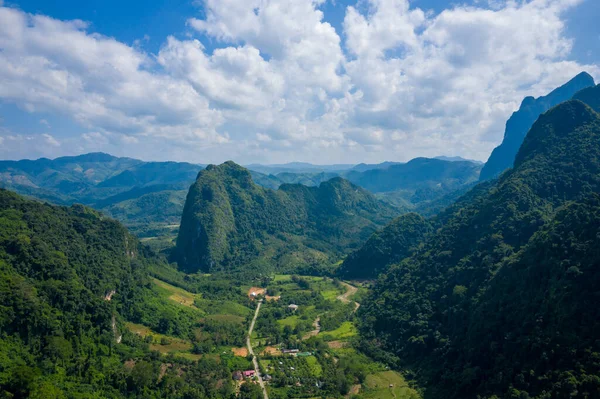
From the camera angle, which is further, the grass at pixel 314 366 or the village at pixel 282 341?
the grass at pixel 314 366

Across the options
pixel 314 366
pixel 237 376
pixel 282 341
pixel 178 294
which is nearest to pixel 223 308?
pixel 178 294

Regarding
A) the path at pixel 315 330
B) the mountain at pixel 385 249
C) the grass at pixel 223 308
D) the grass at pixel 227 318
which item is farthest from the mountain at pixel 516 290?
the grass at pixel 223 308

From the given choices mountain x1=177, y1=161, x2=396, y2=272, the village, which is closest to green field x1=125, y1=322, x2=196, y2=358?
the village

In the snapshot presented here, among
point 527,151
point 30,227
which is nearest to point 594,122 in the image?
point 527,151

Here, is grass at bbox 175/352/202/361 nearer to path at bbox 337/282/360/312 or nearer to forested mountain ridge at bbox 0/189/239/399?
forested mountain ridge at bbox 0/189/239/399

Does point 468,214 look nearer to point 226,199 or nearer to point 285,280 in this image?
point 285,280

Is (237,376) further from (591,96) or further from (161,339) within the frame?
(591,96)

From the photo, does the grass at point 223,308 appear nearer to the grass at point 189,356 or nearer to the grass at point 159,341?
the grass at point 159,341

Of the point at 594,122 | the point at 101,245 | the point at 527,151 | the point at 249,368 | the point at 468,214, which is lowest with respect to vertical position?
the point at 249,368
